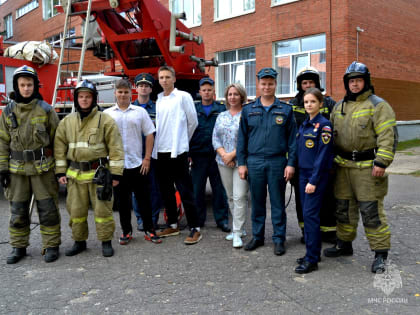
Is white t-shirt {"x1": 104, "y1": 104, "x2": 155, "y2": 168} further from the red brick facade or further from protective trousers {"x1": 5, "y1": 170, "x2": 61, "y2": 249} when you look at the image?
the red brick facade

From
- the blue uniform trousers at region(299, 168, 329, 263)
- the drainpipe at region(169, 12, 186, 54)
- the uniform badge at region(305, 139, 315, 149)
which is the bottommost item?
the blue uniform trousers at region(299, 168, 329, 263)

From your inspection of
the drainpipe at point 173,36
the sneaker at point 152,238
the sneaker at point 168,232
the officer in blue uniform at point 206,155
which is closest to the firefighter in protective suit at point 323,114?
the officer in blue uniform at point 206,155

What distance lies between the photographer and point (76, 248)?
4.53 meters

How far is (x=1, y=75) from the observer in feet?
23.4

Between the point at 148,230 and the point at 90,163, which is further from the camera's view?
the point at 148,230

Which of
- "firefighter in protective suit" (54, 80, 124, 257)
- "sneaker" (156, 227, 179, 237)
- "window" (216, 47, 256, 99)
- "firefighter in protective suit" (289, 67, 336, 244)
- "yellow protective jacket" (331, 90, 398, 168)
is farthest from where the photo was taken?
"window" (216, 47, 256, 99)

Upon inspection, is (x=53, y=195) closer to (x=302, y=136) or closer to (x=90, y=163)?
(x=90, y=163)

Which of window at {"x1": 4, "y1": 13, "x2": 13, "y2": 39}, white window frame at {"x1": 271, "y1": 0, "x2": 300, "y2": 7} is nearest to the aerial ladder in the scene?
white window frame at {"x1": 271, "y1": 0, "x2": 300, "y2": 7}

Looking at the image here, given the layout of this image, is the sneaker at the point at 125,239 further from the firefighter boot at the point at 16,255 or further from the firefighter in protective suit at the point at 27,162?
the firefighter boot at the point at 16,255

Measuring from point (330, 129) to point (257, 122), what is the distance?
815 millimetres

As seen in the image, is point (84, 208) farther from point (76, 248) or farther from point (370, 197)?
point (370, 197)

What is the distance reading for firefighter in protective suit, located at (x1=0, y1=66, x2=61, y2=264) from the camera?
14.0 feet

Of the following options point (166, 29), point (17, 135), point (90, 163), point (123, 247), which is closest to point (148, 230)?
point (123, 247)

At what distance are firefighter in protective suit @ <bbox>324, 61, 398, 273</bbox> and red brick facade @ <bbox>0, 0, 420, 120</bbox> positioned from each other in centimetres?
1022
